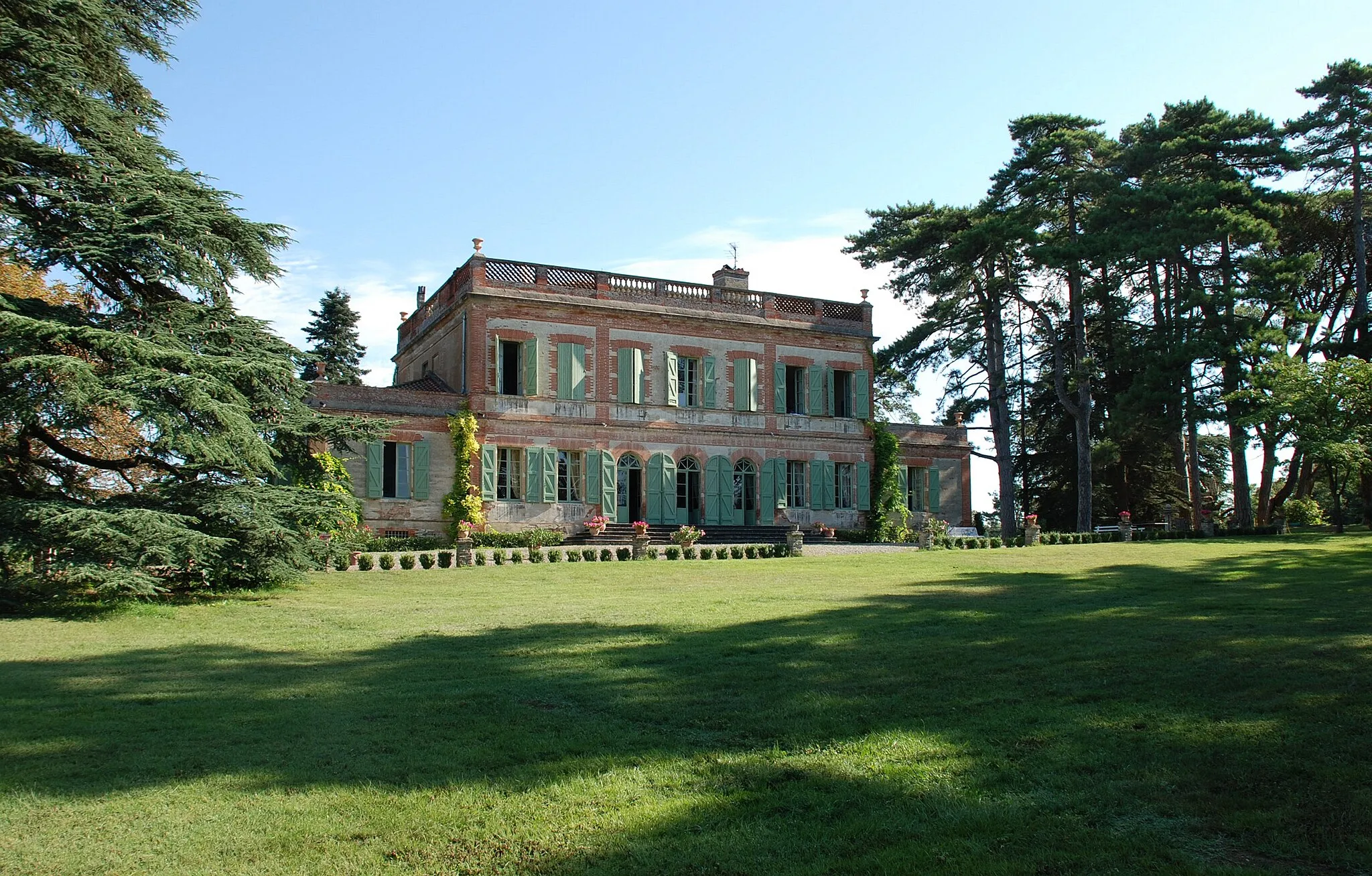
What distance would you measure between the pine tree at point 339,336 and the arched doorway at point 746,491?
19.2m

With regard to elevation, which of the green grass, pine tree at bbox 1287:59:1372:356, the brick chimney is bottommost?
the green grass

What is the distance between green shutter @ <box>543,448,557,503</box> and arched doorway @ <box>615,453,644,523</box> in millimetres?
1809

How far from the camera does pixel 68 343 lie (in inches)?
505

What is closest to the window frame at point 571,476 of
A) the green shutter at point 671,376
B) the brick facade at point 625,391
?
the brick facade at point 625,391

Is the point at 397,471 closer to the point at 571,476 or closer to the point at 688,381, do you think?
the point at 571,476

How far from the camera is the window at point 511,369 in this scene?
90.7 feet

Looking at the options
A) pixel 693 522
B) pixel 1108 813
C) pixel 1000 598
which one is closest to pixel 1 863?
pixel 1108 813

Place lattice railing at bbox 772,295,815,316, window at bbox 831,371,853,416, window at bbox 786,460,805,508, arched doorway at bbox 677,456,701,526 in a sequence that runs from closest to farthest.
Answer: arched doorway at bbox 677,456,701,526
window at bbox 786,460,805,508
lattice railing at bbox 772,295,815,316
window at bbox 831,371,853,416

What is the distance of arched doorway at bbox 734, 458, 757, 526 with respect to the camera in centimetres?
2998

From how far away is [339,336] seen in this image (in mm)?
42875

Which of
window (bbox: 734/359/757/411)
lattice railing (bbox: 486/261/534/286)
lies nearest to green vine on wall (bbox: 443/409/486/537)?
lattice railing (bbox: 486/261/534/286)

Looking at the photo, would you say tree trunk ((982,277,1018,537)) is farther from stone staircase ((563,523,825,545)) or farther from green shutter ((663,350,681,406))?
green shutter ((663,350,681,406))

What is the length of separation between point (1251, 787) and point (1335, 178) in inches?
1290

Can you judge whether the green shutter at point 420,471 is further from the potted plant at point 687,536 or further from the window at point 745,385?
the window at point 745,385
